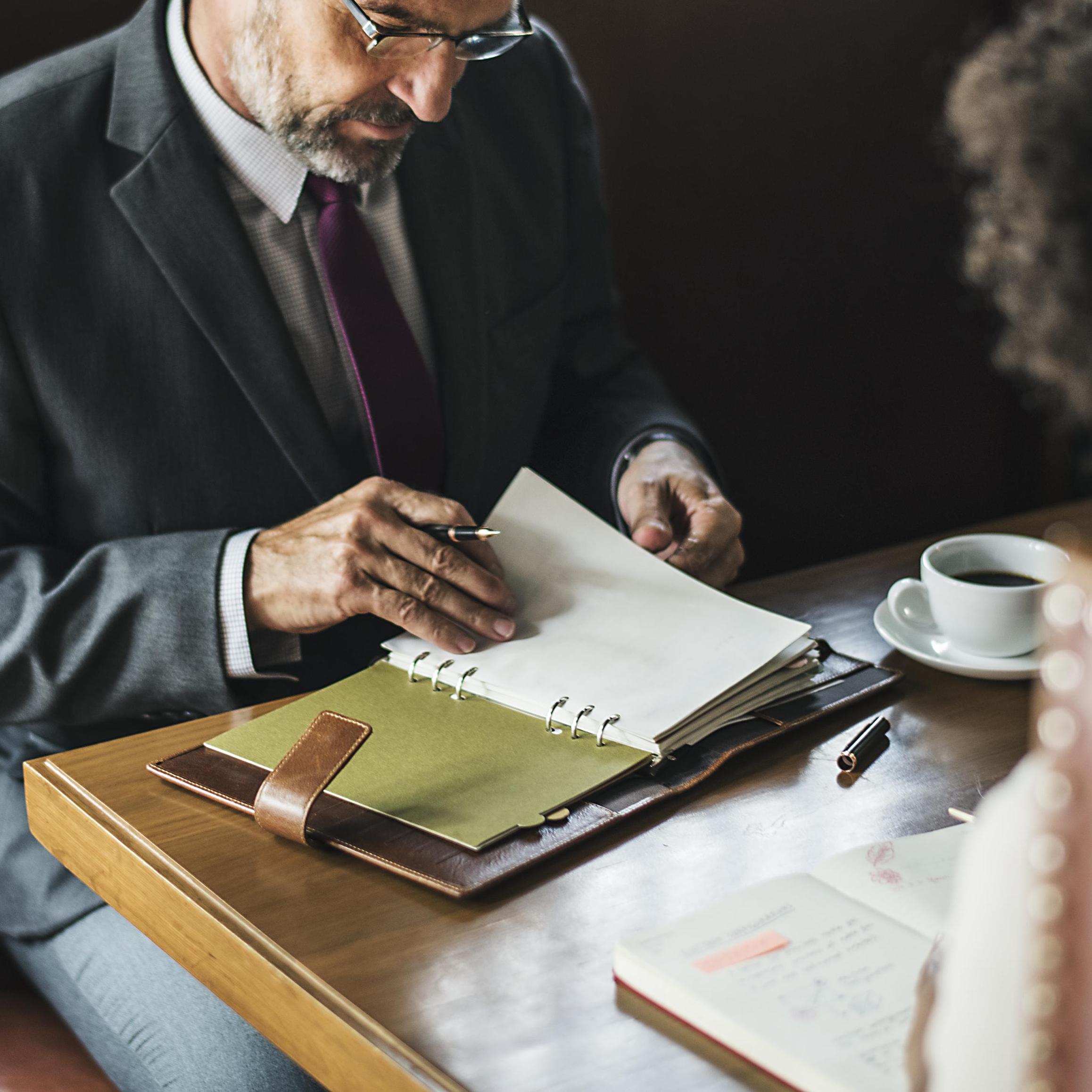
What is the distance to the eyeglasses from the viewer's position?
114 centimetres

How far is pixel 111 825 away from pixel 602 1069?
45 cm

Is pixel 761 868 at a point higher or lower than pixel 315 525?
lower

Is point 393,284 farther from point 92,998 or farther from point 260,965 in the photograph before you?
point 260,965

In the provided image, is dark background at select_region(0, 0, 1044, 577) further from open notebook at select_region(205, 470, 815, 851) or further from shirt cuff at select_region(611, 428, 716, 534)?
open notebook at select_region(205, 470, 815, 851)

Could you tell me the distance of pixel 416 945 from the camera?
727 millimetres

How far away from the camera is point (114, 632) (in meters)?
1.17

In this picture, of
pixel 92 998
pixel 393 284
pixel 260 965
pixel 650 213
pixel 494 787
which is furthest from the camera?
pixel 650 213

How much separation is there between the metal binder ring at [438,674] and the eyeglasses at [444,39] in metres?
0.59

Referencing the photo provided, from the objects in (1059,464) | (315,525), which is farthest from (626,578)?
(1059,464)

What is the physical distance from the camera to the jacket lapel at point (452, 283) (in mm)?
1521

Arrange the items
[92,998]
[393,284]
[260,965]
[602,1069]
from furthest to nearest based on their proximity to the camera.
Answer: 1. [393,284]
2. [92,998]
3. [260,965]
4. [602,1069]

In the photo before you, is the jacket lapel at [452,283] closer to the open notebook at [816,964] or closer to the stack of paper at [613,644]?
the stack of paper at [613,644]

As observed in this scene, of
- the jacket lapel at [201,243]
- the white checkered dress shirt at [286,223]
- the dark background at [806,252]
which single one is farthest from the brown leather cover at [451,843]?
the dark background at [806,252]

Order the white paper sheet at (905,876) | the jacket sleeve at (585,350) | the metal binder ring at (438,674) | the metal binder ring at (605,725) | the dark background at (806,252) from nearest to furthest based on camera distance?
the white paper sheet at (905,876) → the metal binder ring at (605,725) → the metal binder ring at (438,674) → the jacket sleeve at (585,350) → the dark background at (806,252)
